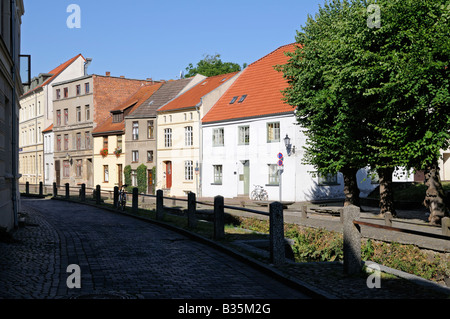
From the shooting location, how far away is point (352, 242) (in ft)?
27.7

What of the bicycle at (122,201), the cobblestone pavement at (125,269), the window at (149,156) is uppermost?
the window at (149,156)

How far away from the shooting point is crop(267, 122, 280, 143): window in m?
35.4

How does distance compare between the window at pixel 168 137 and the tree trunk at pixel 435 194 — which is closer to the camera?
the tree trunk at pixel 435 194

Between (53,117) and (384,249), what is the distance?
5060 cm

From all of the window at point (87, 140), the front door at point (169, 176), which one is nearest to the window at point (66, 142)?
the window at point (87, 140)

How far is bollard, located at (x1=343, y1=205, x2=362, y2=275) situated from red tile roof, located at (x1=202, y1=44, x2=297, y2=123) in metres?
25.8

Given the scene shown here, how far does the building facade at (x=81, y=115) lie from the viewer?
53000 mm

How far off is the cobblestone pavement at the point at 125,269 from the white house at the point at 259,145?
19949 mm

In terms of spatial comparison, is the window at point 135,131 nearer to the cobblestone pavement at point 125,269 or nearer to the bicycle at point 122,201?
the bicycle at point 122,201

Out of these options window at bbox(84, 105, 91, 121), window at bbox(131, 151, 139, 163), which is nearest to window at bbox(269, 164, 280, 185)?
window at bbox(131, 151, 139, 163)

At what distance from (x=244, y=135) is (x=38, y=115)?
35.1 m

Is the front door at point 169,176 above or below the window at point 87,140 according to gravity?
below

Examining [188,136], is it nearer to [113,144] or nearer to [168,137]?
[168,137]

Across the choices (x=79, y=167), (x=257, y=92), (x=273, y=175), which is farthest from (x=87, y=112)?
(x=273, y=175)
